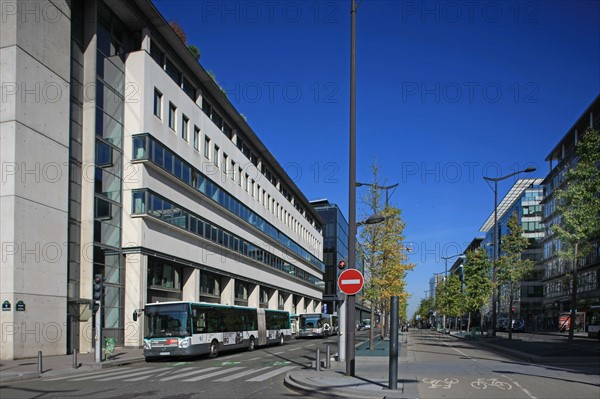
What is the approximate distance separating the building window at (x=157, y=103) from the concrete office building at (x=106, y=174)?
0.37 feet

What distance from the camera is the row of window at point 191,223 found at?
3325cm

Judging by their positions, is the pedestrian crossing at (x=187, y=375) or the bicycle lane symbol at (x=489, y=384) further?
the pedestrian crossing at (x=187, y=375)

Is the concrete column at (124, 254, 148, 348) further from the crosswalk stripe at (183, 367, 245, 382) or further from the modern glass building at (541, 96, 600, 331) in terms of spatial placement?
the modern glass building at (541, 96, 600, 331)

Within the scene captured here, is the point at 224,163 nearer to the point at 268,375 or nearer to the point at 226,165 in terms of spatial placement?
the point at 226,165

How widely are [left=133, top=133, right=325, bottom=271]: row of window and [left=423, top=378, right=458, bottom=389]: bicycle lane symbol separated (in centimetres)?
2370

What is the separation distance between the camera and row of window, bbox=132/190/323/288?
109ft

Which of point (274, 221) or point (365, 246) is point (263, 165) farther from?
point (365, 246)

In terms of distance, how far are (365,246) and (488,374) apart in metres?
17.4

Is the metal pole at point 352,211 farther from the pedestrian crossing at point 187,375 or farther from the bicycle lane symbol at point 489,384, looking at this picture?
the bicycle lane symbol at point 489,384

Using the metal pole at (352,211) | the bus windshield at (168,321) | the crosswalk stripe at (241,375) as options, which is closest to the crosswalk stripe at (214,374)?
the crosswalk stripe at (241,375)

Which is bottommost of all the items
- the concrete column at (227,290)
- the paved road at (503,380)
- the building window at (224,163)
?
the concrete column at (227,290)

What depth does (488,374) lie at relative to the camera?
1641cm

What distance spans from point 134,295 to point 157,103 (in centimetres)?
1281

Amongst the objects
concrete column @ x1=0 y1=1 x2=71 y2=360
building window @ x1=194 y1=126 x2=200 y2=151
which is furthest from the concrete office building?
building window @ x1=194 y1=126 x2=200 y2=151
